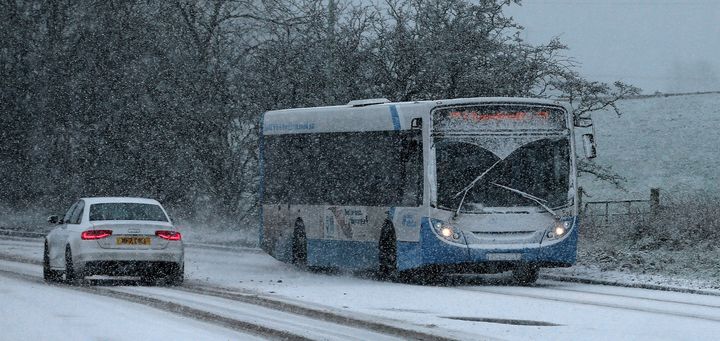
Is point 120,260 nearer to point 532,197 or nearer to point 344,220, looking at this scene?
point 344,220

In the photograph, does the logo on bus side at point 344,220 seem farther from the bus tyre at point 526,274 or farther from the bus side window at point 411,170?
the bus tyre at point 526,274

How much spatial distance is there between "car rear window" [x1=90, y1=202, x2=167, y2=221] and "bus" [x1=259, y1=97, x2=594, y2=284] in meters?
3.55

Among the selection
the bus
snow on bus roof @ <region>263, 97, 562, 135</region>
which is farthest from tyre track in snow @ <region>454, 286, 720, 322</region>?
snow on bus roof @ <region>263, 97, 562, 135</region>

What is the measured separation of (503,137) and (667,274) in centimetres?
358

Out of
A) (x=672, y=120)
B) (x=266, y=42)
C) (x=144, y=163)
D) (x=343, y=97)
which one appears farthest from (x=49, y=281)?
(x=672, y=120)

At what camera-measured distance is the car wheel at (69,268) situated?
74.5ft

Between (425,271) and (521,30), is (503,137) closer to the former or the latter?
(425,271)

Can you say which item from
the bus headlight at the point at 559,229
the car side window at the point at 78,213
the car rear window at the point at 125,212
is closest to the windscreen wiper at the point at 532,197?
the bus headlight at the point at 559,229

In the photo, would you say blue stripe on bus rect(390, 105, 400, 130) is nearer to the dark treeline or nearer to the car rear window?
the car rear window

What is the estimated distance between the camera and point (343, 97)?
131ft

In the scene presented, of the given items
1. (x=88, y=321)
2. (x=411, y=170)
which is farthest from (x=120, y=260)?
(x=88, y=321)

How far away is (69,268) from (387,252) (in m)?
5.17

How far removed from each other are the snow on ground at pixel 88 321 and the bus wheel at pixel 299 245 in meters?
7.47

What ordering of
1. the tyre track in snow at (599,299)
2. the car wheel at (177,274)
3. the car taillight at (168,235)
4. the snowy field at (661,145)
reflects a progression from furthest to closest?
the snowy field at (661,145) → the car wheel at (177,274) → the car taillight at (168,235) → the tyre track in snow at (599,299)
